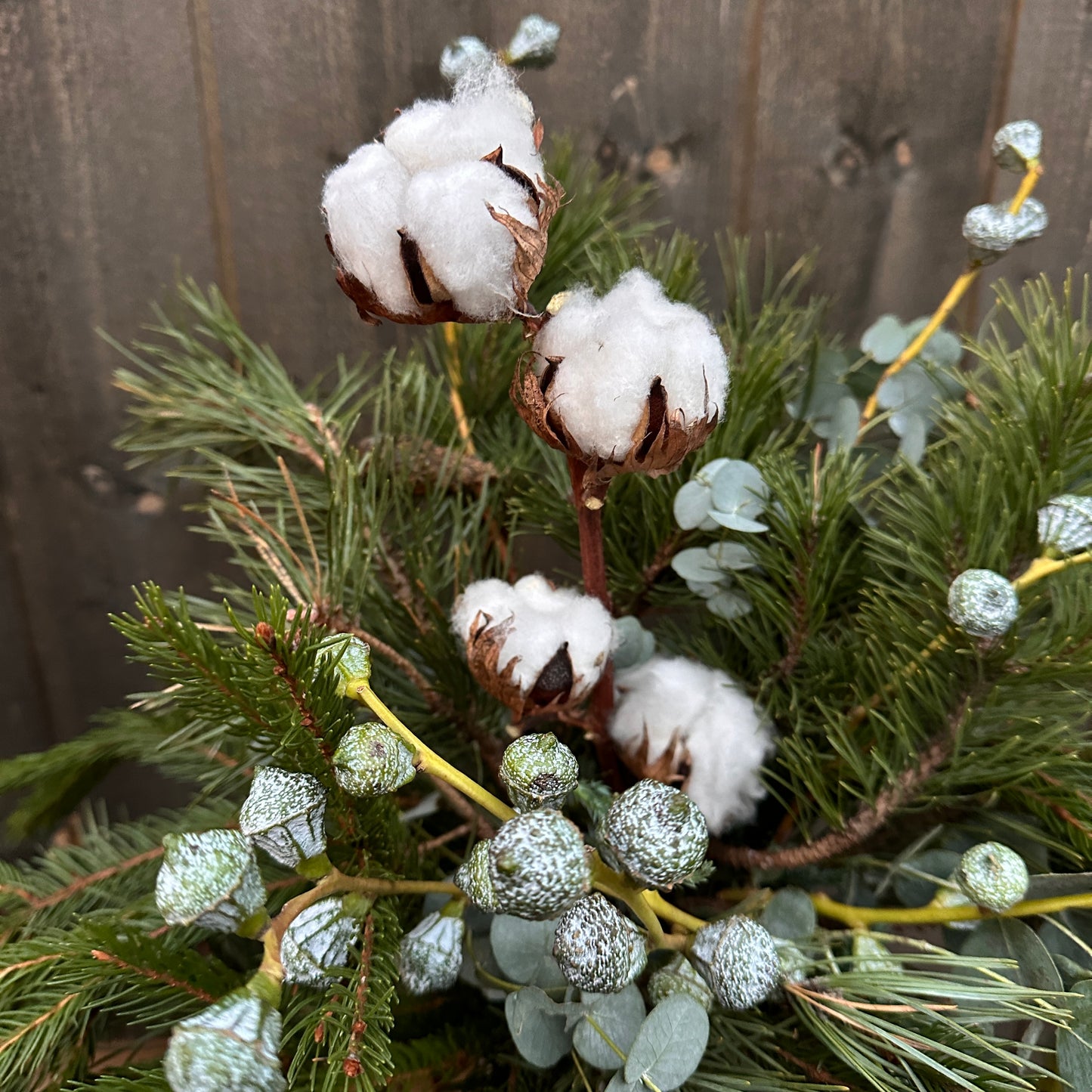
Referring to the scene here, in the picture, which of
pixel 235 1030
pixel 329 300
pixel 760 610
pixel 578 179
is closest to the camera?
pixel 235 1030

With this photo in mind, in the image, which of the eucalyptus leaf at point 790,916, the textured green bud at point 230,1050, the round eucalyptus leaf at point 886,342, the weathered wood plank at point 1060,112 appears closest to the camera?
the textured green bud at point 230,1050

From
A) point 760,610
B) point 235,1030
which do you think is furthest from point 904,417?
point 235,1030

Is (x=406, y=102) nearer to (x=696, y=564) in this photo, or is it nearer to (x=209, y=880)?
(x=696, y=564)

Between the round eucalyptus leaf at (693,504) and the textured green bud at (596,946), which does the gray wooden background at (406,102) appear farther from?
the textured green bud at (596,946)

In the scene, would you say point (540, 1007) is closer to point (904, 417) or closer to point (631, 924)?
point (631, 924)

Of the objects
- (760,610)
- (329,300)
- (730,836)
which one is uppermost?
(329,300)

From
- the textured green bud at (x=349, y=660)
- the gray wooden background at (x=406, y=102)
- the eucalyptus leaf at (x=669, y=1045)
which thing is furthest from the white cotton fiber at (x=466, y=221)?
the gray wooden background at (x=406, y=102)
